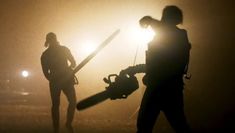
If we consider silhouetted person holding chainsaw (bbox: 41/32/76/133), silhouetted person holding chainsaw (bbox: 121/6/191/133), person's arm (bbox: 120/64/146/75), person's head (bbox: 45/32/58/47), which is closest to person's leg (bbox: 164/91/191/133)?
silhouetted person holding chainsaw (bbox: 121/6/191/133)

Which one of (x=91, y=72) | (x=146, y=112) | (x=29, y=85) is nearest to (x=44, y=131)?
(x=146, y=112)

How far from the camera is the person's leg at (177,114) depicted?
25.9ft

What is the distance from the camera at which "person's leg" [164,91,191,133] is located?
7.88 meters

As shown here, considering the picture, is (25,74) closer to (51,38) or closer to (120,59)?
(120,59)

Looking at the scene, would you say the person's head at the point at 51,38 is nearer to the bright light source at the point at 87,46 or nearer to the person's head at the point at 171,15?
the person's head at the point at 171,15

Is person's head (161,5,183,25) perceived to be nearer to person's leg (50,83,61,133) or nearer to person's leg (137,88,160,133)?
person's leg (137,88,160,133)

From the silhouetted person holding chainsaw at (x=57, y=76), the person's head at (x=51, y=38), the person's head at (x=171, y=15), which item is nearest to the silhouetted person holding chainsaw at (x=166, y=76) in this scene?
the person's head at (x=171, y=15)

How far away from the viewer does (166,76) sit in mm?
7973

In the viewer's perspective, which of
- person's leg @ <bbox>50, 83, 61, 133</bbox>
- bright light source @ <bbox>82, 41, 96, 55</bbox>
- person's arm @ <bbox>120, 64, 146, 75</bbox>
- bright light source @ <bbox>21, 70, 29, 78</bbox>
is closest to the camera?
person's arm @ <bbox>120, 64, 146, 75</bbox>

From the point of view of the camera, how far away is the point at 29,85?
3616 cm

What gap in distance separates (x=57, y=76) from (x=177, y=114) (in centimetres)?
476

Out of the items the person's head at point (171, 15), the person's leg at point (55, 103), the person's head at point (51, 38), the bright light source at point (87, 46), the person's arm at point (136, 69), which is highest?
the person's head at point (171, 15)

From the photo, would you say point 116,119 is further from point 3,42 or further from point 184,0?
point 3,42

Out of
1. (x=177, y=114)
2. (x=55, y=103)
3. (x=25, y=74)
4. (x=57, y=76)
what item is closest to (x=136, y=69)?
(x=177, y=114)
